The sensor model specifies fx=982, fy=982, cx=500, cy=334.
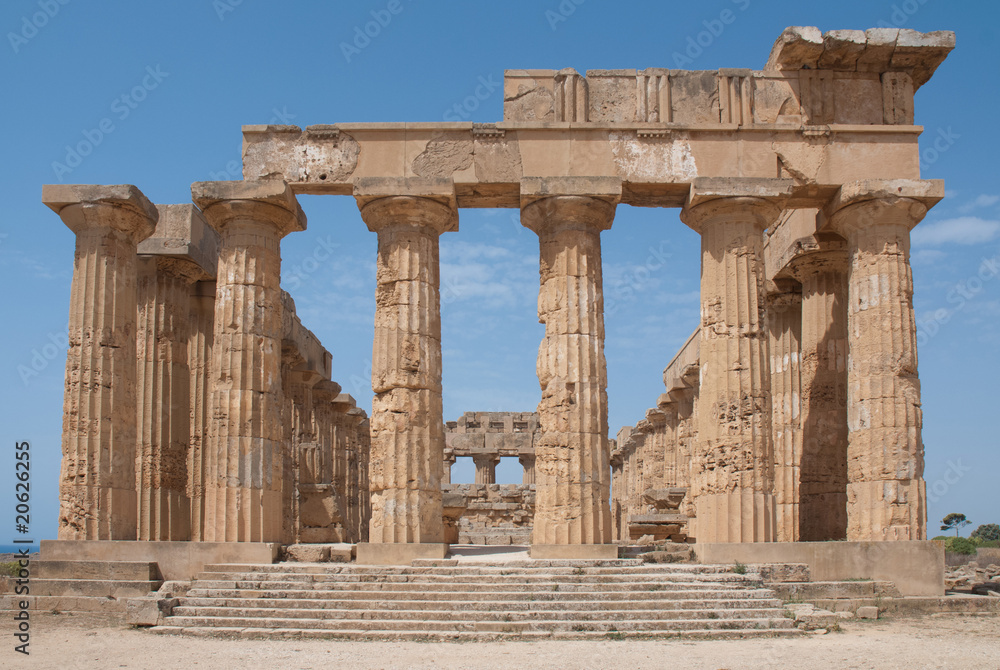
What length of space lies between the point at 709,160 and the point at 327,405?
1807 centimetres

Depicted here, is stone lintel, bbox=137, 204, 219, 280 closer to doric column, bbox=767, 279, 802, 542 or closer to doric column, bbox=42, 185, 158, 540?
doric column, bbox=42, 185, 158, 540

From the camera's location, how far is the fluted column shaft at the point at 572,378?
17656mm

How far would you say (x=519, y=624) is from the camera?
45.6ft

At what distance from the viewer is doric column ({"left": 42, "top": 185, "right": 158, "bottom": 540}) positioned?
59.2 feet

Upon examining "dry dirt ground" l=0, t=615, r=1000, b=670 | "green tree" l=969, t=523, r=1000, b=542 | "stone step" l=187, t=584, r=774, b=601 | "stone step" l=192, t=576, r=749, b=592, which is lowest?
"green tree" l=969, t=523, r=1000, b=542

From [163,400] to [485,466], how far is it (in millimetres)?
22184

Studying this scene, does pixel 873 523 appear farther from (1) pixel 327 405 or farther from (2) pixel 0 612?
(1) pixel 327 405

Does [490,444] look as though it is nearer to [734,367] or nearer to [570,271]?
[570,271]

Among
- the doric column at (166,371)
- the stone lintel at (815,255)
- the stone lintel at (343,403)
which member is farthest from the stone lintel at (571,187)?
the stone lintel at (343,403)

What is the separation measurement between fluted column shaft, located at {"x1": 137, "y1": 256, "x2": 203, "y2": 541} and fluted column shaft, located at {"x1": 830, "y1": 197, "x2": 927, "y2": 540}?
1434 centimetres

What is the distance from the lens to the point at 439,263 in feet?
63.2

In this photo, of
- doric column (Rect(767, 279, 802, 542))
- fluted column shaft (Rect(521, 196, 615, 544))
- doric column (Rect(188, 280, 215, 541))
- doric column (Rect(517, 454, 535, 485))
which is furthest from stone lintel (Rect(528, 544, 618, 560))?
doric column (Rect(517, 454, 535, 485))

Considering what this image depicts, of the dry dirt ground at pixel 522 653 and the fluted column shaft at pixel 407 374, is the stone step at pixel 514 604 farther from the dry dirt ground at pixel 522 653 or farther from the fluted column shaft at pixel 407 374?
the fluted column shaft at pixel 407 374

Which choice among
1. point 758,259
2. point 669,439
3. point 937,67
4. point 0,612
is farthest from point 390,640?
point 669,439
